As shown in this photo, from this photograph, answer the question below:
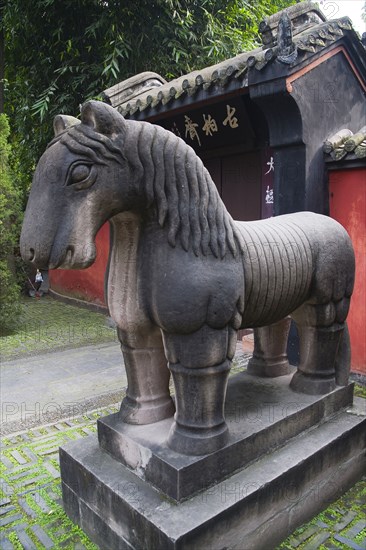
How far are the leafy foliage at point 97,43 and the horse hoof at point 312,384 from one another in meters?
6.78

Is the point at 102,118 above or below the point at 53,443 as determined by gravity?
above

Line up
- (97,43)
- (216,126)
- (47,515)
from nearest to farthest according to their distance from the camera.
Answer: (47,515) < (216,126) < (97,43)

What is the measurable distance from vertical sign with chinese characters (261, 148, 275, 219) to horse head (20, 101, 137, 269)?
13.1 ft

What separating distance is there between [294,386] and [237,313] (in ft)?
3.50

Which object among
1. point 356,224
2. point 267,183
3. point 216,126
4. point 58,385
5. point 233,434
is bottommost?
point 58,385

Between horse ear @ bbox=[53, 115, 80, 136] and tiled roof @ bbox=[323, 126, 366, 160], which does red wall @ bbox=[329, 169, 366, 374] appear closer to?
tiled roof @ bbox=[323, 126, 366, 160]

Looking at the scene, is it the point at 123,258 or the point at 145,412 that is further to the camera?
the point at 145,412

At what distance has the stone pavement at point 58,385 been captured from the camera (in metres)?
4.25

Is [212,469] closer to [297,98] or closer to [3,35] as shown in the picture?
[297,98]

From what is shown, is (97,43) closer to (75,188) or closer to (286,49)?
(286,49)

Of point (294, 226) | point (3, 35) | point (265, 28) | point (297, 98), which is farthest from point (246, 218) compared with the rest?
point (3, 35)

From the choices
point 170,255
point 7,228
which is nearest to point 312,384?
point 170,255

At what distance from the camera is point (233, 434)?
8.10 ft

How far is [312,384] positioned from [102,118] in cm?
214
